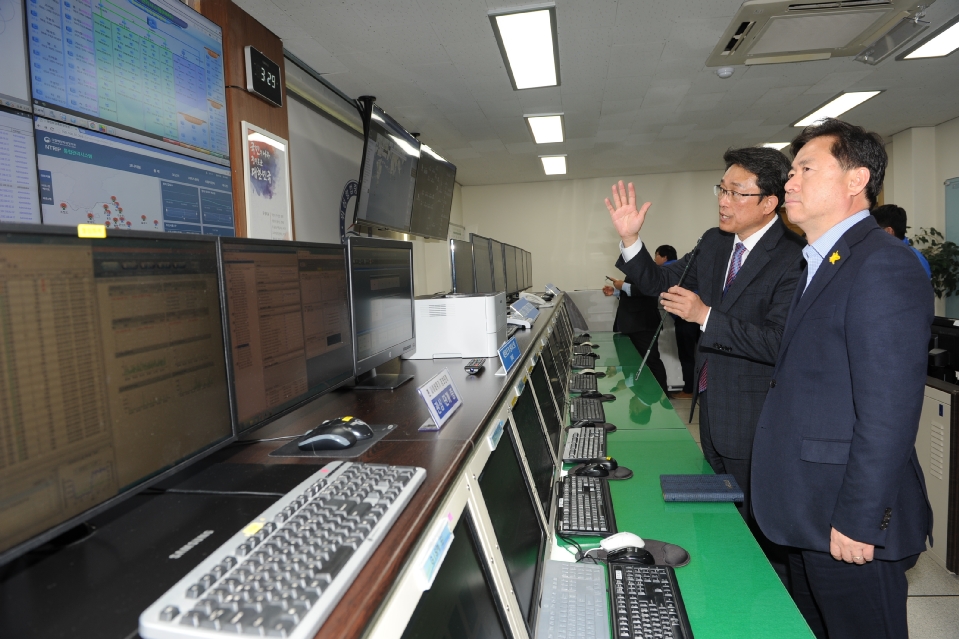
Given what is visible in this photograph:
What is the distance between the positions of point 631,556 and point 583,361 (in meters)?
2.67

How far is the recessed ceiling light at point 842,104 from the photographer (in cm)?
493

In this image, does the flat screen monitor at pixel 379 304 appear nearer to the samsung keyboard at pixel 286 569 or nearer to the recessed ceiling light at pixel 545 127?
the samsung keyboard at pixel 286 569

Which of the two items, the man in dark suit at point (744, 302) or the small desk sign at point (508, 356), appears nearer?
the small desk sign at point (508, 356)

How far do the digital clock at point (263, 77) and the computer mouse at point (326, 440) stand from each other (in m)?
1.69

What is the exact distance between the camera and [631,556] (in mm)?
1261

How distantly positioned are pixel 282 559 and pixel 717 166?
893 cm

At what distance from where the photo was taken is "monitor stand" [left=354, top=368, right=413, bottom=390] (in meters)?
1.60

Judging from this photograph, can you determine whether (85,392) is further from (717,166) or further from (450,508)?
(717,166)

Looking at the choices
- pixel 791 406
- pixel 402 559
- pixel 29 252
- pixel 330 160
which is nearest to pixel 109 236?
pixel 29 252

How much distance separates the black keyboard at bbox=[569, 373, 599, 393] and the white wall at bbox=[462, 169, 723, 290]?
5.73 m

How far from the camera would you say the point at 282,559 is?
53 cm

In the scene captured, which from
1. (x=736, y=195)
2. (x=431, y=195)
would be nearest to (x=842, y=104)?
(x=431, y=195)

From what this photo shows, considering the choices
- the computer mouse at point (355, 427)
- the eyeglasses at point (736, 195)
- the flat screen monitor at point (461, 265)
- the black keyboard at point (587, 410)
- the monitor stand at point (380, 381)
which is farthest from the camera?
the flat screen monitor at point (461, 265)

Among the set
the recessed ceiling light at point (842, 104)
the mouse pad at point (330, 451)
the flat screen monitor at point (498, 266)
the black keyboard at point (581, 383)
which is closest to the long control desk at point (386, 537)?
the mouse pad at point (330, 451)
